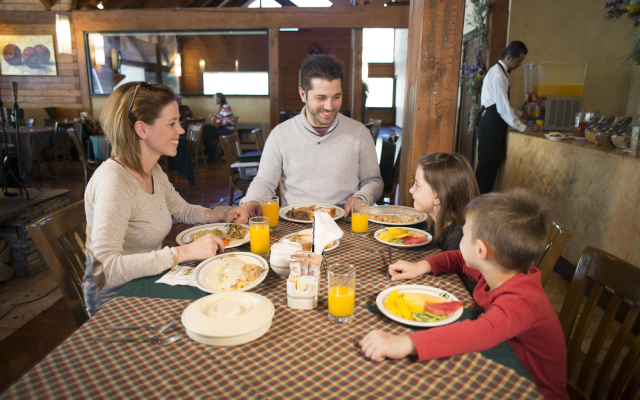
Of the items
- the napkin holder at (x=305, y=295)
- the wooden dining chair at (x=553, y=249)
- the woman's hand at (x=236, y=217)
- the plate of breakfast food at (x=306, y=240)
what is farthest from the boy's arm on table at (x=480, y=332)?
the woman's hand at (x=236, y=217)

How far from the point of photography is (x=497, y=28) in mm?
5188

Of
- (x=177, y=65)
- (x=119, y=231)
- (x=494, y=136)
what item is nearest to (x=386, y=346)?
(x=119, y=231)

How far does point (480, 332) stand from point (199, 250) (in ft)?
2.99

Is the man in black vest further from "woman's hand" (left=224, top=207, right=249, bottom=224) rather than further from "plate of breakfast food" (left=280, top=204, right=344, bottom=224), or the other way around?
"woman's hand" (left=224, top=207, right=249, bottom=224)

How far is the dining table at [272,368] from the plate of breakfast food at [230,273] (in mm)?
144

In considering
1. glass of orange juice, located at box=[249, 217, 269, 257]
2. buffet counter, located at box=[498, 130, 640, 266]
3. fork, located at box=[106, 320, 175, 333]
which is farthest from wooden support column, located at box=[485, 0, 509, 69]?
fork, located at box=[106, 320, 175, 333]

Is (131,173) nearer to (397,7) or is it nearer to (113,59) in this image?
(397,7)

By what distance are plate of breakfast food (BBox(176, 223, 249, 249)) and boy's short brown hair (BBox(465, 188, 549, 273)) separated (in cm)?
88

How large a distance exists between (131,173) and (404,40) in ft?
43.8

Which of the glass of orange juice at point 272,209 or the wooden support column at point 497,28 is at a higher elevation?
the wooden support column at point 497,28

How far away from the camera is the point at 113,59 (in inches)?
347

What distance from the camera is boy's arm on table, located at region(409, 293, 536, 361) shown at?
34.4 inches

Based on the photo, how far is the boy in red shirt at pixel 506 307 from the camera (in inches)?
34.7

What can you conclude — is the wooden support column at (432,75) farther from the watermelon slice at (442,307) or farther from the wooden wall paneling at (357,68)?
the wooden wall paneling at (357,68)
